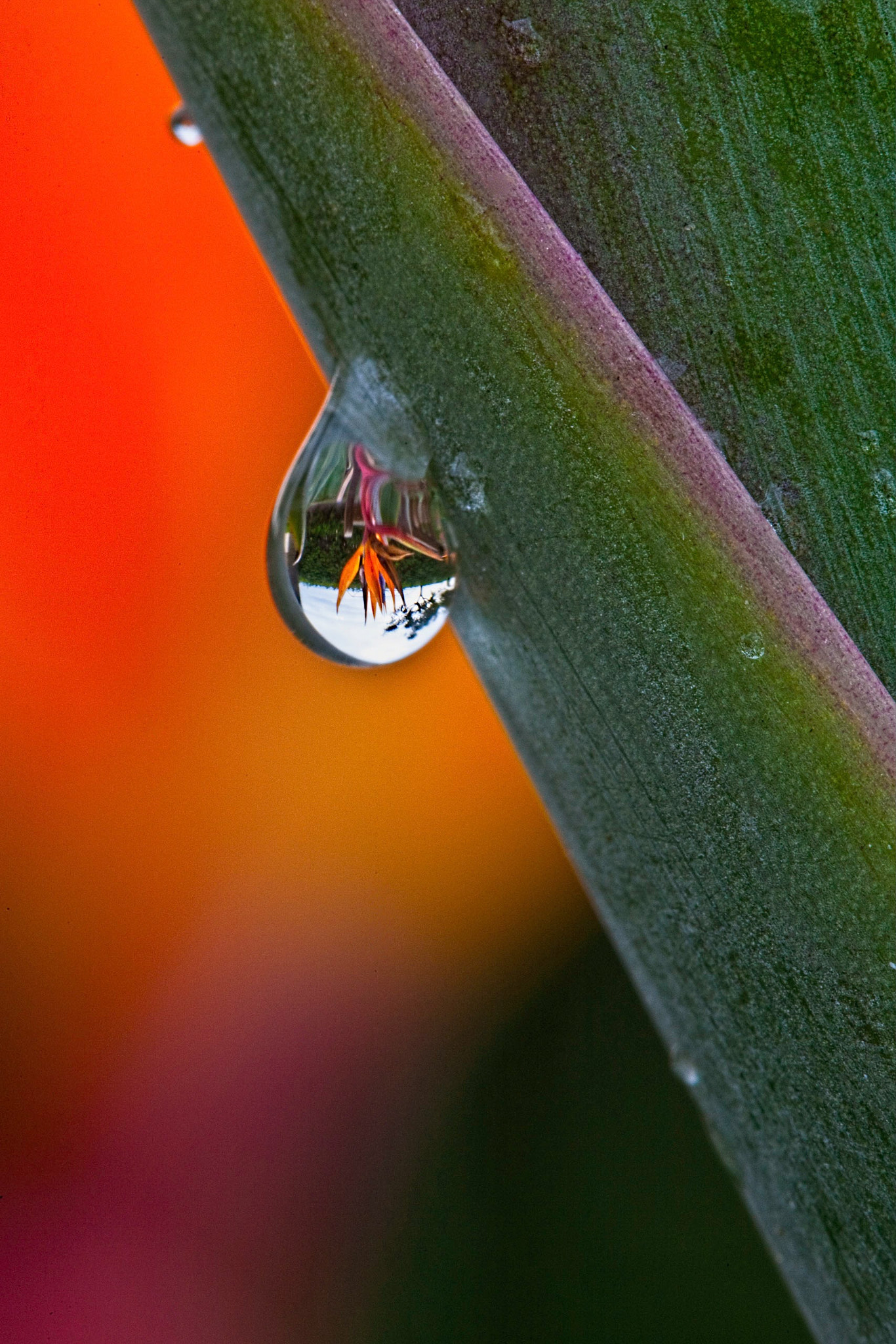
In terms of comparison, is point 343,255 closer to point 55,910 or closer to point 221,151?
point 221,151

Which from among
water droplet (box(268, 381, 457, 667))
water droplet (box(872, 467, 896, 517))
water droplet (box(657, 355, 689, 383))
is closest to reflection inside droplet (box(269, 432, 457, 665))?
water droplet (box(268, 381, 457, 667))

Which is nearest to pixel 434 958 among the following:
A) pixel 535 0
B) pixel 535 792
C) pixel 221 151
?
pixel 535 792

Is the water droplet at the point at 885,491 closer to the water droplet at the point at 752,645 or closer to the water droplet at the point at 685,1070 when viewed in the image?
the water droplet at the point at 752,645

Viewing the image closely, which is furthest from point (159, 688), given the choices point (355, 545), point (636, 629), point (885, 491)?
point (885, 491)

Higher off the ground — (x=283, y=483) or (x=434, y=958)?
(x=283, y=483)

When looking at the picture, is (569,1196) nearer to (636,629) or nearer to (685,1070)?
(685,1070)

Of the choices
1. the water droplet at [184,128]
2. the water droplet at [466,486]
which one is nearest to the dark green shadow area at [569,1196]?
the water droplet at [466,486]
